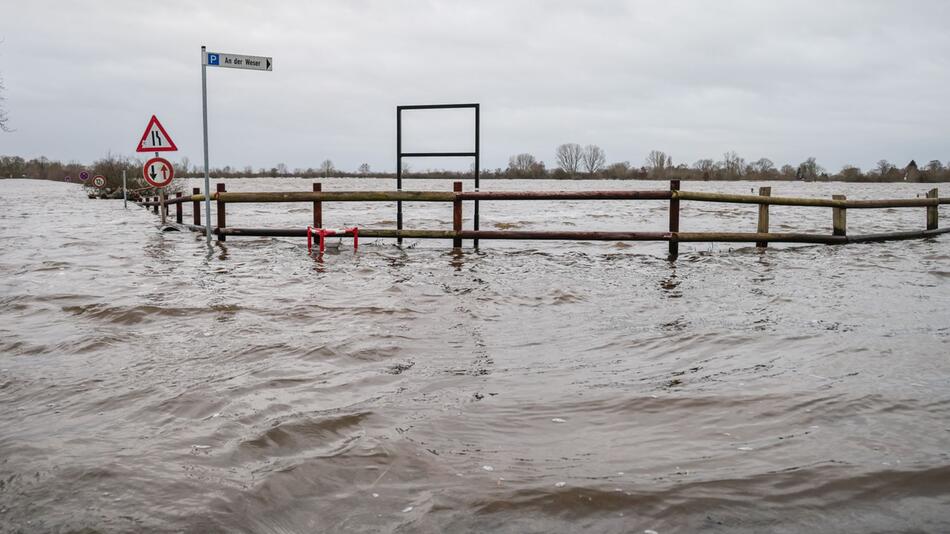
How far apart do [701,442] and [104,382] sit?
132 inches

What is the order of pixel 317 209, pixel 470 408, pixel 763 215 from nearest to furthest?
pixel 470 408 → pixel 763 215 → pixel 317 209

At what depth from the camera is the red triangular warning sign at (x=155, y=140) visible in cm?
1384

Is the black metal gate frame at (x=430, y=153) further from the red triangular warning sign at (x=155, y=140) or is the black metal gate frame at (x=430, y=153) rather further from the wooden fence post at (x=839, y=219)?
the wooden fence post at (x=839, y=219)

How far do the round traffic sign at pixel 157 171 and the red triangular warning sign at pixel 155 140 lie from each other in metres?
0.42

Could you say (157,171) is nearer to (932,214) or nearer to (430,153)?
(430,153)

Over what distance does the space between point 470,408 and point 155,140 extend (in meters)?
12.6

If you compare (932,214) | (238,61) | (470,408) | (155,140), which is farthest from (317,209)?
(932,214)

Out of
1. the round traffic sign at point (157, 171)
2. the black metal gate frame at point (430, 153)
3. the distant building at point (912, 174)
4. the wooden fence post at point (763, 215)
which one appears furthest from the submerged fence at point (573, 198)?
the distant building at point (912, 174)

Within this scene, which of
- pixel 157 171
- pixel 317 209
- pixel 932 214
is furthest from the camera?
pixel 932 214

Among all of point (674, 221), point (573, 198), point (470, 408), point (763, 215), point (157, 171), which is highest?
point (157, 171)

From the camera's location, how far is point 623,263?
10.8 m

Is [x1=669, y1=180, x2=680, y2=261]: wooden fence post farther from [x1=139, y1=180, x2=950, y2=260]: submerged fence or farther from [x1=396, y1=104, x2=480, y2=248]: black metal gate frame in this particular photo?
[x1=396, y1=104, x2=480, y2=248]: black metal gate frame

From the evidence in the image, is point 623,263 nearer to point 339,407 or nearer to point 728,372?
point 728,372

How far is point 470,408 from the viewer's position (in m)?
3.71
